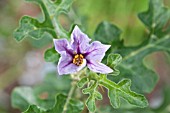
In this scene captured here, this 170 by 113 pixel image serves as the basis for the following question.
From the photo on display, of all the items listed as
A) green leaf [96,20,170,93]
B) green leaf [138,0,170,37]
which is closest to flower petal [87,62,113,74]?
green leaf [96,20,170,93]

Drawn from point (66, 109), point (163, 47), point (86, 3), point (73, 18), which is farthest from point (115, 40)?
point (86, 3)

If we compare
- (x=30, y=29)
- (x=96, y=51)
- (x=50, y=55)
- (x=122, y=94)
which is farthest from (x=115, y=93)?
(x=30, y=29)

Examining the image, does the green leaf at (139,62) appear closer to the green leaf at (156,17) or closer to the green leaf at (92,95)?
the green leaf at (156,17)

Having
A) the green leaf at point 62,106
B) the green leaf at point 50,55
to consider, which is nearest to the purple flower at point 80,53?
the green leaf at point 50,55

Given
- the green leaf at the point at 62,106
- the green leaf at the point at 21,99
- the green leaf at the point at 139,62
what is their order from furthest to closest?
the green leaf at the point at 21,99 < the green leaf at the point at 139,62 < the green leaf at the point at 62,106

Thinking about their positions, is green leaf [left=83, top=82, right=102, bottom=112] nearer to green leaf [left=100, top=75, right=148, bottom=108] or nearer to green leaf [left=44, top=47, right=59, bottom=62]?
green leaf [left=100, top=75, right=148, bottom=108]

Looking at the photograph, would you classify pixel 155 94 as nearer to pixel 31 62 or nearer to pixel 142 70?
pixel 31 62
